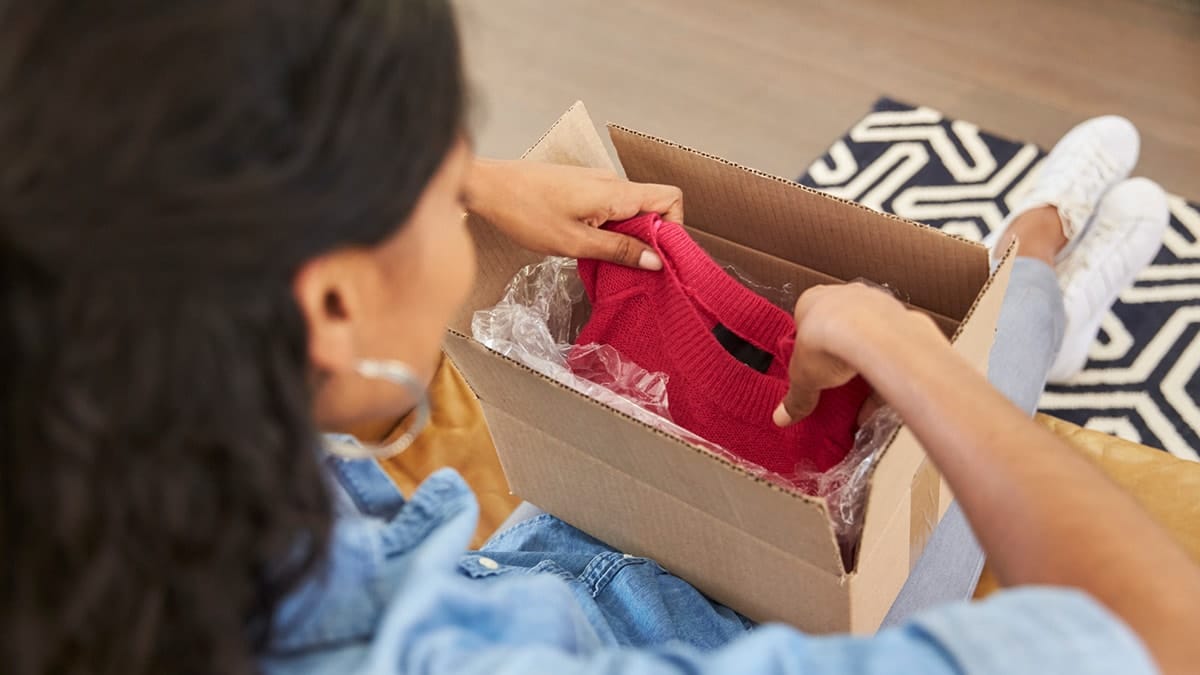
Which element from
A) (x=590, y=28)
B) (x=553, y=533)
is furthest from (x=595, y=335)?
(x=590, y=28)

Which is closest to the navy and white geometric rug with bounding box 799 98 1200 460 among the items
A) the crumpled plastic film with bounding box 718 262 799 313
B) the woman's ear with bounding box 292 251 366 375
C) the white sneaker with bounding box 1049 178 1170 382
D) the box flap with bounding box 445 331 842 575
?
the white sneaker with bounding box 1049 178 1170 382

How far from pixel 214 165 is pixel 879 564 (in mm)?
537

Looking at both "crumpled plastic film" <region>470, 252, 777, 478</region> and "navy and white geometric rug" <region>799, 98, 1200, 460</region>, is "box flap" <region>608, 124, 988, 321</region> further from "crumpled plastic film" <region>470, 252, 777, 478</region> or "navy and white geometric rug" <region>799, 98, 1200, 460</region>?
"navy and white geometric rug" <region>799, 98, 1200, 460</region>

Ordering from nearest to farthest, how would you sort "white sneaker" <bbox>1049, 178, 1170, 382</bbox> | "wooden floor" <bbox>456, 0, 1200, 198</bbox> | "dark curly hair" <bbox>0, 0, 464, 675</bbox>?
1. "dark curly hair" <bbox>0, 0, 464, 675</bbox>
2. "white sneaker" <bbox>1049, 178, 1170, 382</bbox>
3. "wooden floor" <bbox>456, 0, 1200, 198</bbox>

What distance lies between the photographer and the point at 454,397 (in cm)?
111

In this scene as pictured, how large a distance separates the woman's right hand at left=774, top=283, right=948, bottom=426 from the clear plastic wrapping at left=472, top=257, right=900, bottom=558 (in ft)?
0.23

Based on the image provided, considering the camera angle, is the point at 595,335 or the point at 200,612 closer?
the point at 200,612

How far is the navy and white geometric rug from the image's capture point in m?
1.28

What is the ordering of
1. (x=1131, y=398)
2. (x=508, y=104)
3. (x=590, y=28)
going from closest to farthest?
(x=1131, y=398)
(x=508, y=104)
(x=590, y=28)

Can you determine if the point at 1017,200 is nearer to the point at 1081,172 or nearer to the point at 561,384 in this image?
the point at 1081,172

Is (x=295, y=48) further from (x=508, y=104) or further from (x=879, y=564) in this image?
(x=508, y=104)

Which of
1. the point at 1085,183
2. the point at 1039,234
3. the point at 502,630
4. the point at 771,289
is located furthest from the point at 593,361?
the point at 1085,183

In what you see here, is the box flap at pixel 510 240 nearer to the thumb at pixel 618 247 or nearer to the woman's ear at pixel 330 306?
the thumb at pixel 618 247

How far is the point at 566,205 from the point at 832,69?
3.45ft
